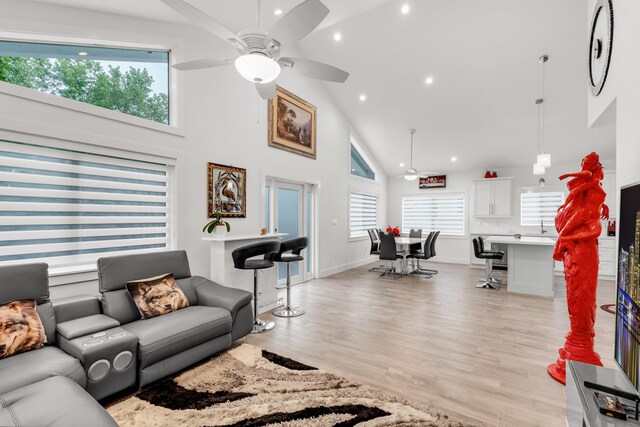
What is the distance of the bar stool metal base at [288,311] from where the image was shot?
3.98 m

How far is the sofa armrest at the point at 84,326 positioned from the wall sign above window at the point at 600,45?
4.19m

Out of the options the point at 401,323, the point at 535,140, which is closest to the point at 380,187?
the point at 535,140

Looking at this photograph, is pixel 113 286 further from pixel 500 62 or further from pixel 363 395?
pixel 500 62

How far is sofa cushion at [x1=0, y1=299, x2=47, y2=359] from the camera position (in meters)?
1.91

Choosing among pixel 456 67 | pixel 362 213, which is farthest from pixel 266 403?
pixel 362 213

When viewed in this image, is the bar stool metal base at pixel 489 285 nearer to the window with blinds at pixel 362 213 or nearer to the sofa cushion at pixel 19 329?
the window with blinds at pixel 362 213

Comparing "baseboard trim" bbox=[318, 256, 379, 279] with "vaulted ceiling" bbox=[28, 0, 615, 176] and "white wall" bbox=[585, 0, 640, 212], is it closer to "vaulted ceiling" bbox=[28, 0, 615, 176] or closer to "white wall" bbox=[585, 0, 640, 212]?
"vaulted ceiling" bbox=[28, 0, 615, 176]

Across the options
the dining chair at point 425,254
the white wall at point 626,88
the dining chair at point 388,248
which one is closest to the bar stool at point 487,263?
the dining chair at point 425,254

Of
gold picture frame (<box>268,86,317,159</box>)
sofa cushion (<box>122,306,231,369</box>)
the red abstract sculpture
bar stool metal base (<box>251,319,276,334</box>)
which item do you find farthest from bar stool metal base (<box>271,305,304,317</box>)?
the red abstract sculpture

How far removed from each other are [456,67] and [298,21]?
4238 mm

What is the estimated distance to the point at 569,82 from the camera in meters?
4.98

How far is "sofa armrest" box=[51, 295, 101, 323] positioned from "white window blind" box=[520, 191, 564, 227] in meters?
8.73

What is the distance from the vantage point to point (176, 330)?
94.6 inches

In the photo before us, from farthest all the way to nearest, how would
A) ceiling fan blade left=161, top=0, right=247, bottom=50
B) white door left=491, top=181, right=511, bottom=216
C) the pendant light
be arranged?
white door left=491, top=181, right=511, bottom=216 → the pendant light → ceiling fan blade left=161, top=0, right=247, bottom=50
